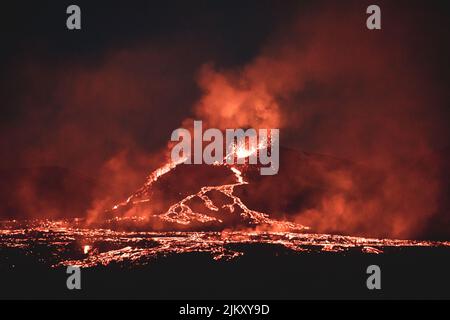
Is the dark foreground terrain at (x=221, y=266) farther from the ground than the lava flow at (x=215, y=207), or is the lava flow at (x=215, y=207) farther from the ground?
the lava flow at (x=215, y=207)

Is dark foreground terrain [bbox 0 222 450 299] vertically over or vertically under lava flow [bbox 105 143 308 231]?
under

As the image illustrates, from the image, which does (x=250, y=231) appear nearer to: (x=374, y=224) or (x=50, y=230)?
(x=374, y=224)

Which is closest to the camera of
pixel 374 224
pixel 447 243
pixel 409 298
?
pixel 409 298

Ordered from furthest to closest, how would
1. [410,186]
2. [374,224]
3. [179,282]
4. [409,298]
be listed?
1. [410,186]
2. [374,224]
3. [179,282]
4. [409,298]

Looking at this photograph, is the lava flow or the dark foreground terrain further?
the lava flow

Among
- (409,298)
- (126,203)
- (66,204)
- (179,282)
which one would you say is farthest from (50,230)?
(66,204)

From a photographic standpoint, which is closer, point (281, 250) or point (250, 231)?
point (281, 250)

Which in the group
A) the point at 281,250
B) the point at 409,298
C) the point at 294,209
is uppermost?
the point at 294,209

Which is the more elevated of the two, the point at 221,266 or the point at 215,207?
the point at 215,207

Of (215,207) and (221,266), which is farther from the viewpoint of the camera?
(215,207)

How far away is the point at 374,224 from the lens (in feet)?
256

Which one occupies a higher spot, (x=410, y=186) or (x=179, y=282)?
(x=410, y=186)

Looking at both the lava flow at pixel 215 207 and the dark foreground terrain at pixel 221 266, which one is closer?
the dark foreground terrain at pixel 221 266
